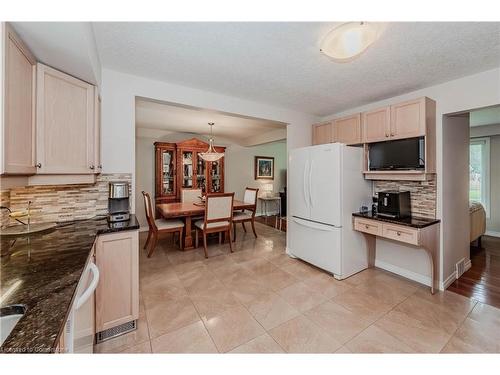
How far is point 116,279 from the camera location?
1.61 meters

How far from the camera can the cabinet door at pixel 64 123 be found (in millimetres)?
1382

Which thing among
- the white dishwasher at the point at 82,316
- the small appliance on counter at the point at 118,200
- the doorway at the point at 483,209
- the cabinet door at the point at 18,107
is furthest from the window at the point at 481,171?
the cabinet door at the point at 18,107

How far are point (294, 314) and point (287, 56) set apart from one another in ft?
7.43

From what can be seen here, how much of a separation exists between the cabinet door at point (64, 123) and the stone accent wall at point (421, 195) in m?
3.36

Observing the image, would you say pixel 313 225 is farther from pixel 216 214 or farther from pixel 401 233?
pixel 216 214

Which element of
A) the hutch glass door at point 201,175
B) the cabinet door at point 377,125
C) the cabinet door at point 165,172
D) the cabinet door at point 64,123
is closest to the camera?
the cabinet door at point 64,123

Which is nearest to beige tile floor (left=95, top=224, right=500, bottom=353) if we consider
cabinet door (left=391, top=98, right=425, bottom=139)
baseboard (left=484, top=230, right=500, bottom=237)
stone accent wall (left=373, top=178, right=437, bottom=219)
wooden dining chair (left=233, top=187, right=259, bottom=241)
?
stone accent wall (left=373, top=178, right=437, bottom=219)

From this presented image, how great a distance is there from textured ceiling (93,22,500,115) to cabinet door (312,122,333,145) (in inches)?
23.9

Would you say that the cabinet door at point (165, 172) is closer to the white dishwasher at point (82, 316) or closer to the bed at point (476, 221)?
the white dishwasher at point (82, 316)

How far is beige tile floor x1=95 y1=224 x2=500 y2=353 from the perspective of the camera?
1573 mm

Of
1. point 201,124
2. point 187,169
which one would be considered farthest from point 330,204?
point 187,169

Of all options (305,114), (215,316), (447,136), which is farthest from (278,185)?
(215,316)

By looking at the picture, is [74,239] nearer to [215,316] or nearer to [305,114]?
[215,316]

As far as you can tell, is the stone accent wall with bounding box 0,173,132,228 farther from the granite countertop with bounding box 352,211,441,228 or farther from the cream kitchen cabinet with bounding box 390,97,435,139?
the cream kitchen cabinet with bounding box 390,97,435,139
